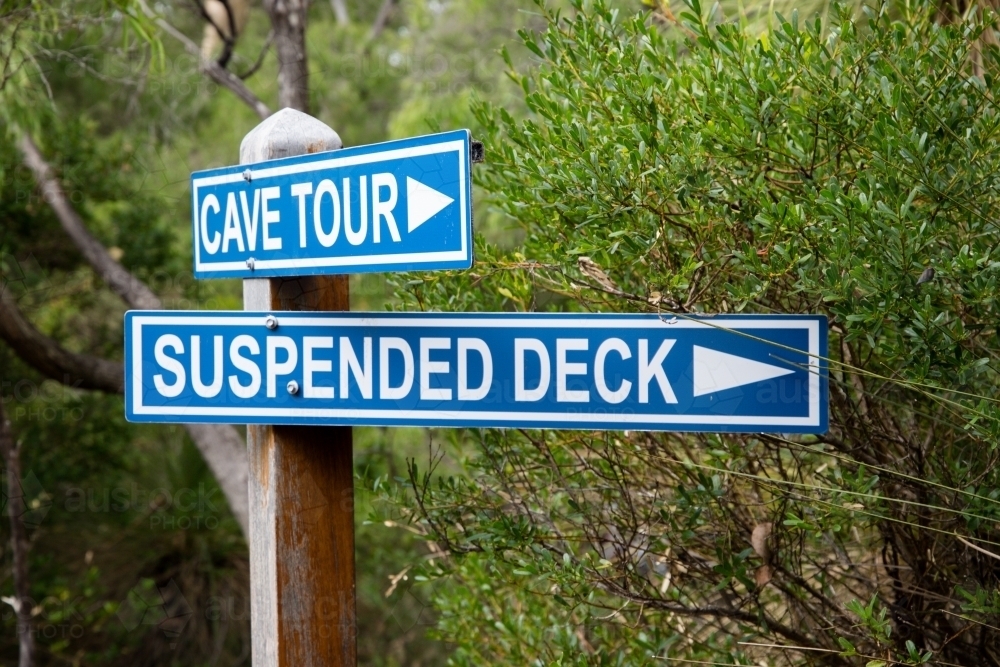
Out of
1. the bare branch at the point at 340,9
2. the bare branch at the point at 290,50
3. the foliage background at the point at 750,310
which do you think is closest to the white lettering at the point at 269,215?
the foliage background at the point at 750,310

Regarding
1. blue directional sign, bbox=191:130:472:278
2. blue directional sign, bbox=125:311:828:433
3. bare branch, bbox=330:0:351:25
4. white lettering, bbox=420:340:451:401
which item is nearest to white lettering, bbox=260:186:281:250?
blue directional sign, bbox=191:130:472:278

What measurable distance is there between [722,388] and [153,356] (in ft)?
3.69

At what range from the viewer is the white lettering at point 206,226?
193cm

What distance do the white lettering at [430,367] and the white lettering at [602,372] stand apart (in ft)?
0.90

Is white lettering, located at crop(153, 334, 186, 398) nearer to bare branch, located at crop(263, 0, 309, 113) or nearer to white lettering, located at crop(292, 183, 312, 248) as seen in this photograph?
white lettering, located at crop(292, 183, 312, 248)

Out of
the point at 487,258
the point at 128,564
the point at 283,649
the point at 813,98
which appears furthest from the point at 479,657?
the point at 128,564

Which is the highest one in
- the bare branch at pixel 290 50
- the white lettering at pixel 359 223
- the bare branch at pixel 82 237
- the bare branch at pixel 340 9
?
the bare branch at pixel 340 9

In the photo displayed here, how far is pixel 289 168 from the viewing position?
1791mm

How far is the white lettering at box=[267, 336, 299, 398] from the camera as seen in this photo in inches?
70.2

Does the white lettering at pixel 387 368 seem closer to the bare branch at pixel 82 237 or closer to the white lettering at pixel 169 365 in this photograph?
the white lettering at pixel 169 365

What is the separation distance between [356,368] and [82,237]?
454cm

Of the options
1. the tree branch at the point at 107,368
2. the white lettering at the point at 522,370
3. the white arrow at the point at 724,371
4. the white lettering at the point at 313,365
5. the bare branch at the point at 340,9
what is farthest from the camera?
the bare branch at the point at 340,9

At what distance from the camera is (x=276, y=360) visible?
1.79 meters

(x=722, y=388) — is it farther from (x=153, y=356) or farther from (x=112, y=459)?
(x=112, y=459)
